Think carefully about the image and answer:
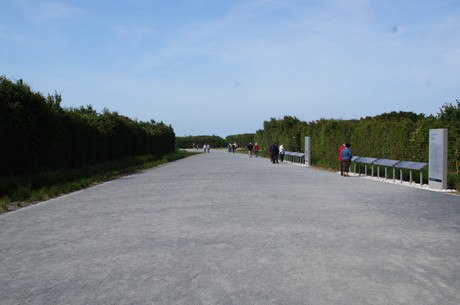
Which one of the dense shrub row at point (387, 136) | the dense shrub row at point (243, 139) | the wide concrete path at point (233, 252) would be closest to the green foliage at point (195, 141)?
the dense shrub row at point (243, 139)

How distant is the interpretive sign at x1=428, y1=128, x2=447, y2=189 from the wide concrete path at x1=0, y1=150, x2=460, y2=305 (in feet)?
8.93

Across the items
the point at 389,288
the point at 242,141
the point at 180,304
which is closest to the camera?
A: the point at 180,304

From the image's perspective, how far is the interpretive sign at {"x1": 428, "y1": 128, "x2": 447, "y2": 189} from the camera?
557 inches

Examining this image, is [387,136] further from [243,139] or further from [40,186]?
[243,139]

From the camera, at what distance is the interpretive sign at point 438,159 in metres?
14.2

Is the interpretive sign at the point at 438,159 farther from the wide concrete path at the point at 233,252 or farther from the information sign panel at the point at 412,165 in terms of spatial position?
the wide concrete path at the point at 233,252

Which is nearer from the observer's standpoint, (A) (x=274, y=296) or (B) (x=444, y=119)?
(A) (x=274, y=296)

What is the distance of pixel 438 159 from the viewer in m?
14.4

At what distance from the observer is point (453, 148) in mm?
16141

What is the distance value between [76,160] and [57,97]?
138 inches

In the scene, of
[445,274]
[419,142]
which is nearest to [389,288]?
[445,274]

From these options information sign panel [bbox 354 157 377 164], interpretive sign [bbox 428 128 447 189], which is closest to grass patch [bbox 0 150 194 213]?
information sign panel [bbox 354 157 377 164]

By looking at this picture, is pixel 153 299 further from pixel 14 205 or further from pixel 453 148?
pixel 453 148

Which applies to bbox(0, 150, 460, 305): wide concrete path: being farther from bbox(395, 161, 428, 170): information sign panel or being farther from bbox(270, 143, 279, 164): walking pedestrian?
bbox(270, 143, 279, 164): walking pedestrian
